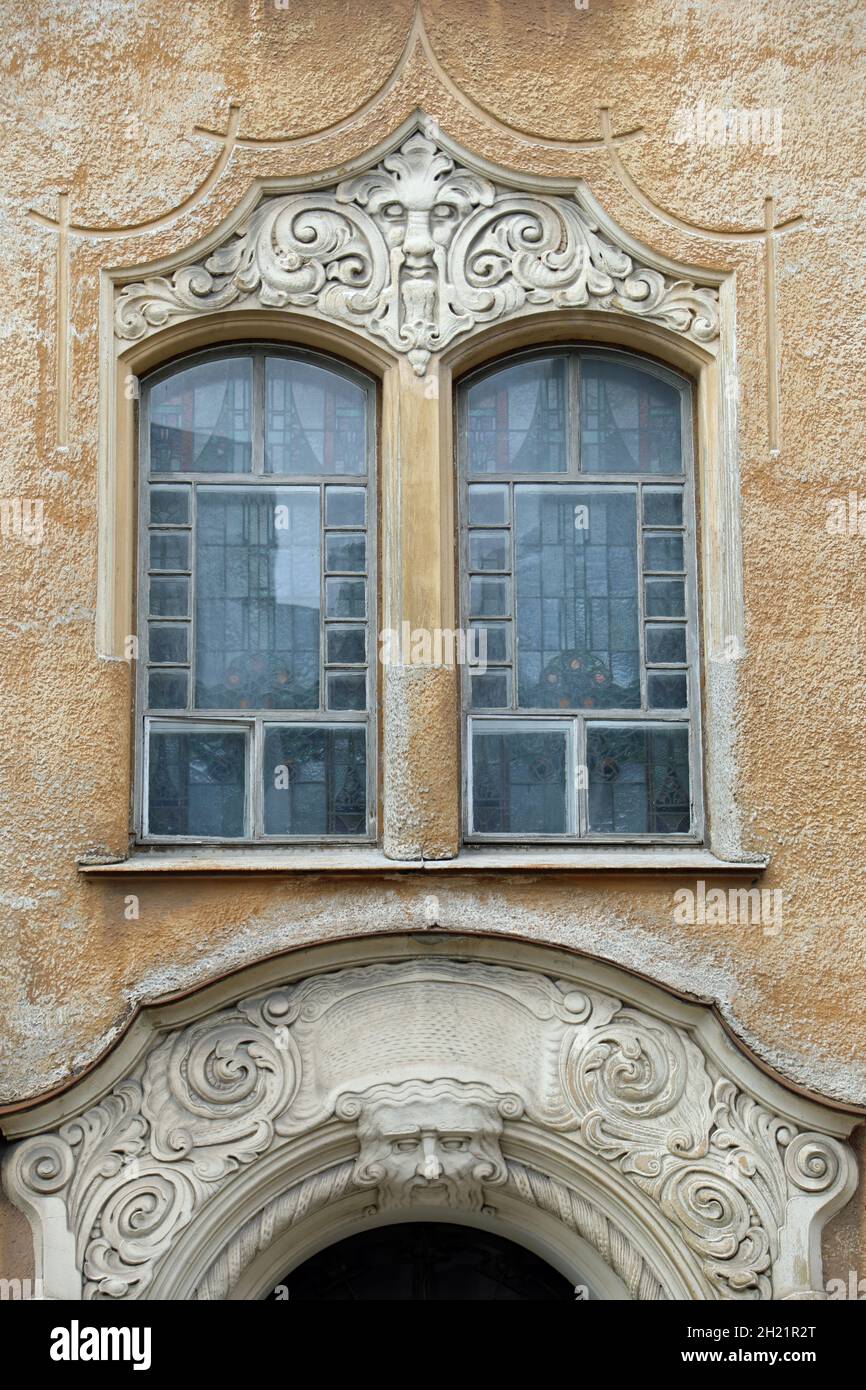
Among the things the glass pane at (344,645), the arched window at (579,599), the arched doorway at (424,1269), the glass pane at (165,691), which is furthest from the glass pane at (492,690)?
the arched doorway at (424,1269)

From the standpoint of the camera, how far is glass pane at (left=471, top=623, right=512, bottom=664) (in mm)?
6707

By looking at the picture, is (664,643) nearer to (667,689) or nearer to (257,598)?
(667,689)

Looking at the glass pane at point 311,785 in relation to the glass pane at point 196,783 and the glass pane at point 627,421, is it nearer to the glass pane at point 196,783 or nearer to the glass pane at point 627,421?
the glass pane at point 196,783

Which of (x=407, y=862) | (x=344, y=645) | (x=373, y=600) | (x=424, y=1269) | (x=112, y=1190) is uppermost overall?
(x=373, y=600)

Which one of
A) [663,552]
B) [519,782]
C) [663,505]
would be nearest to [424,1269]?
[519,782]

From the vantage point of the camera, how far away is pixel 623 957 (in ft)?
20.6

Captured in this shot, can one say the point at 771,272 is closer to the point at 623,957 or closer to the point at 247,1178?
the point at 623,957

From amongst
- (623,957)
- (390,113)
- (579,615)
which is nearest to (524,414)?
(579,615)

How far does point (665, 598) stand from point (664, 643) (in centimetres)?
19

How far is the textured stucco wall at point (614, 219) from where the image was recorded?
6.25 metres

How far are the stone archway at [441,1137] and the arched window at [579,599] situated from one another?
0.79 metres

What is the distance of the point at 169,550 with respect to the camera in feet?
22.1

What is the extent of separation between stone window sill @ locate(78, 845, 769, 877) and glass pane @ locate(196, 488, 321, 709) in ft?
2.07

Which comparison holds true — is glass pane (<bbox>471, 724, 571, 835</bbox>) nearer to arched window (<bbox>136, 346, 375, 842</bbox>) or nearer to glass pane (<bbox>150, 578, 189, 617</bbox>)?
arched window (<bbox>136, 346, 375, 842</bbox>)
